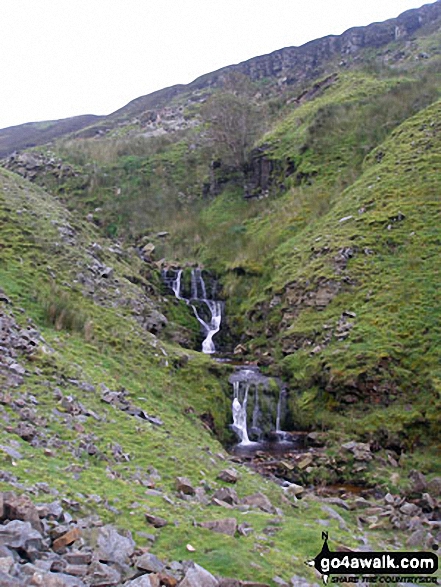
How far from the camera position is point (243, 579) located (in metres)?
5.03

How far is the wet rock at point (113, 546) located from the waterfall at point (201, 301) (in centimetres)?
1797

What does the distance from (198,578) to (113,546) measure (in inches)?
34.8

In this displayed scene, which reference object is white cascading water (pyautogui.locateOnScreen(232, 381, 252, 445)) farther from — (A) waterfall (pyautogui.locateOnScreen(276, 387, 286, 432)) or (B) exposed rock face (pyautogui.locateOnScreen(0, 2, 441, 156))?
(B) exposed rock face (pyautogui.locateOnScreen(0, 2, 441, 156))

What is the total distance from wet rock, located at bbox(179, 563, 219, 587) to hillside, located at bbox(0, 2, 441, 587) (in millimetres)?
→ 123

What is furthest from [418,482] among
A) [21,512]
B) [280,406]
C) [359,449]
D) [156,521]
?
[21,512]

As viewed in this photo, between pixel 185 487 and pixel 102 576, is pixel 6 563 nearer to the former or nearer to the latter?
pixel 102 576

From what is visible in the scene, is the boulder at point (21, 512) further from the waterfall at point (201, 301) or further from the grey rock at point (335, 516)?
the waterfall at point (201, 301)

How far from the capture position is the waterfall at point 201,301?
24297 mm

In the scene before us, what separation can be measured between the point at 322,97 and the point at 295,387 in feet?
107

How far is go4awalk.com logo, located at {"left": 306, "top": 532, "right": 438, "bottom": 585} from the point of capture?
6.14 m

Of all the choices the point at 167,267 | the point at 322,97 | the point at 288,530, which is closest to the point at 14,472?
the point at 288,530

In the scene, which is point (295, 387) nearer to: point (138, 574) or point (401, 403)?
point (401, 403)

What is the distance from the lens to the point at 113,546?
4844mm

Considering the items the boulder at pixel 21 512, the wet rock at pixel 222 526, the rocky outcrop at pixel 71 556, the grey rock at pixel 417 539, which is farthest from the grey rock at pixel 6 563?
the grey rock at pixel 417 539
